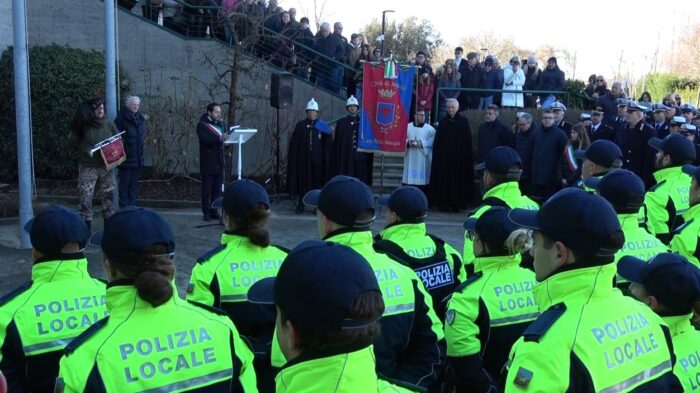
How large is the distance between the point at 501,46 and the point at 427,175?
4426cm

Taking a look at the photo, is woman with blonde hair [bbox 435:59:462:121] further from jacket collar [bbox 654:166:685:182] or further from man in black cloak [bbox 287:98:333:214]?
jacket collar [bbox 654:166:685:182]

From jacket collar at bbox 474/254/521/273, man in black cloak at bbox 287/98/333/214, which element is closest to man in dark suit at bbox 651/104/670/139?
man in black cloak at bbox 287/98/333/214

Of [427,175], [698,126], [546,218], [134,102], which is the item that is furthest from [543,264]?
[698,126]

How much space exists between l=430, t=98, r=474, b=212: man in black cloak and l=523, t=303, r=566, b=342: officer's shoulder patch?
11088mm

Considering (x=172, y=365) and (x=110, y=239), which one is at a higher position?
(x=110, y=239)

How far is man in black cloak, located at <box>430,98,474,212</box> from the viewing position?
13500 millimetres

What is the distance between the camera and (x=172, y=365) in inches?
98.7

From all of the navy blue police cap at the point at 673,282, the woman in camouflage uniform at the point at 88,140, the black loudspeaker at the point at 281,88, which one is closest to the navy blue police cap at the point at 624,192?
the navy blue police cap at the point at 673,282

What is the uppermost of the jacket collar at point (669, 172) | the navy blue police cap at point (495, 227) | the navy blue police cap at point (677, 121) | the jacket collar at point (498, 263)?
the navy blue police cap at point (677, 121)

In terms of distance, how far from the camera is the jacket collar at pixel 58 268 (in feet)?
10.8

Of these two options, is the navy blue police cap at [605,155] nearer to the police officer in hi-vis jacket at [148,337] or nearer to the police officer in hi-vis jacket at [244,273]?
the police officer in hi-vis jacket at [244,273]

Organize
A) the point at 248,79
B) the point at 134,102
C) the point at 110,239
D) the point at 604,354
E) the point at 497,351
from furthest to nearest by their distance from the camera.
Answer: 1. the point at 248,79
2. the point at 134,102
3. the point at 497,351
4. the point at 110,239
5. the point at 604,354

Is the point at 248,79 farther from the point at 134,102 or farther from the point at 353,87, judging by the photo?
the point at 134,102

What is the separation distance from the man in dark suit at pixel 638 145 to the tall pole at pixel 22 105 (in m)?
9.19
